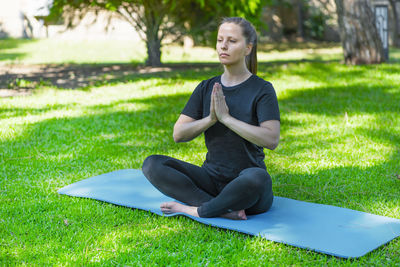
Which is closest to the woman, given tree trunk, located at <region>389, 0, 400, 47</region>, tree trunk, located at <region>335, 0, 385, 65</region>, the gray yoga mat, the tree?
the gray yoga mat

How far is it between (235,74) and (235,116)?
0.98ft

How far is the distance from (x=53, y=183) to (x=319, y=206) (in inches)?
87.3

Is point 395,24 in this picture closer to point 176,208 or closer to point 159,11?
point 159,11

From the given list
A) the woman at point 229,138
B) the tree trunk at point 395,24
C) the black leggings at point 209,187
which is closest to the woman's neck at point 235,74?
the woman at point 229,138

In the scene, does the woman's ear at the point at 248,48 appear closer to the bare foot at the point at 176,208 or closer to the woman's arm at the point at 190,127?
the woman's arm at the point at 190,127

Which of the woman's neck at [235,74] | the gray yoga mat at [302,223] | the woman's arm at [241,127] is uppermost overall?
the woman's neck at [235,74]

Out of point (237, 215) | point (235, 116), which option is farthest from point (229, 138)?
point (237, 215)

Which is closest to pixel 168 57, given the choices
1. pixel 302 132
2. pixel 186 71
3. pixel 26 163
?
pixel 186 71

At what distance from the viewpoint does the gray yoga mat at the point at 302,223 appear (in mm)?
3121

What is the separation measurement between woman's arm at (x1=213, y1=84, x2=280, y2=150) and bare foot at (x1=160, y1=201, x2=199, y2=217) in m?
0.64

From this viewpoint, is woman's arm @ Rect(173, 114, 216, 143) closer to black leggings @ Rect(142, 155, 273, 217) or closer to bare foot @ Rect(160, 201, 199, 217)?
black leggings @ Rect(142, 155, 273, 217)

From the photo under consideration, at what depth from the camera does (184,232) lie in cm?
341

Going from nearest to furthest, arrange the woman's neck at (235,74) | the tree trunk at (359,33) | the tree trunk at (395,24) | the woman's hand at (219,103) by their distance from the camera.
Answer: the woman's hand at (219,103) → the woman's neck at (235,74) → the tree trunk at (359,33) → the tree trunk at (395,24)

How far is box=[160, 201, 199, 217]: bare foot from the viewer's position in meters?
3.58
